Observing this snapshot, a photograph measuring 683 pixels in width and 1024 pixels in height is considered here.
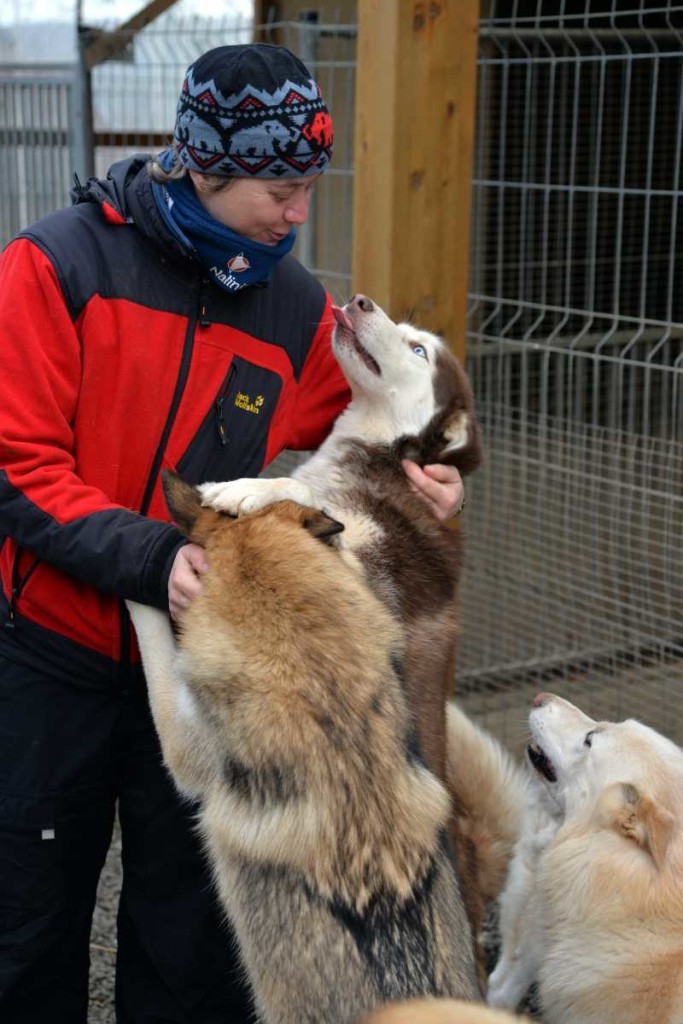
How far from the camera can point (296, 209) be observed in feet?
8.24

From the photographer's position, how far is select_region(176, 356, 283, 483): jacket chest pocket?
8.45ft

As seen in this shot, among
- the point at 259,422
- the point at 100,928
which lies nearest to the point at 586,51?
the point at 259,422

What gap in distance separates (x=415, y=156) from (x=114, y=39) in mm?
2310

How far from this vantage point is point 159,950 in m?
2.69

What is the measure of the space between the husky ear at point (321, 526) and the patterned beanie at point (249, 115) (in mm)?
731

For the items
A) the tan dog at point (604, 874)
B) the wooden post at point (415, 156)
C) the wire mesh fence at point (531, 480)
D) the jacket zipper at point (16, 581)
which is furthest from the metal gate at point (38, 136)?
the tan dog at point (604, 874)

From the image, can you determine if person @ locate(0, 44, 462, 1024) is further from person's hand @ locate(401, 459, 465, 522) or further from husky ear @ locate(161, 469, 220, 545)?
person's hand @ locate(401, 459, 465, 522)

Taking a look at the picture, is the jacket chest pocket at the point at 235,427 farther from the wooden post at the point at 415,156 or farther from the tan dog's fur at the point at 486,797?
the wooden post at the point at 415,156

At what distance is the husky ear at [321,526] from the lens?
2.38 metres

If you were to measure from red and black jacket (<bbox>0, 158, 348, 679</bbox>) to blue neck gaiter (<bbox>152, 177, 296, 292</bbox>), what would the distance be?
3 cm

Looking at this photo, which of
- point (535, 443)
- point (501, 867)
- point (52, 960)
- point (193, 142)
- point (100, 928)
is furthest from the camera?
point (535, 443)

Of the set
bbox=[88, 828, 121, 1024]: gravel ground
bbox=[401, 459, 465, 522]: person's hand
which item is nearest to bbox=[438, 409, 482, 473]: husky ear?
bbox=[401, 459, 465, 522]: person's hand

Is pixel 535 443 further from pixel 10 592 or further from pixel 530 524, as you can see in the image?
pixel 10 592

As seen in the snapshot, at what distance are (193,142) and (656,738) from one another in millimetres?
1936
